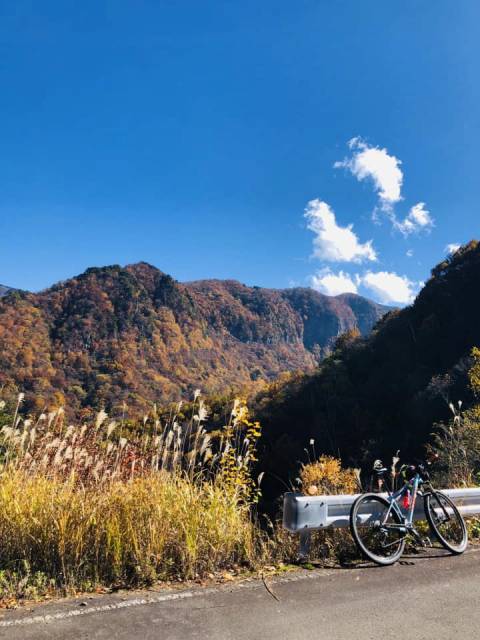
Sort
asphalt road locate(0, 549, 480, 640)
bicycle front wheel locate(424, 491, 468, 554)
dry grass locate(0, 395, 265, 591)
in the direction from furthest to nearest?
bicycle front wheel locate(424, 491, 468, 554)
dry grass locate(0, 395, 265, 591)
asphalt road locate(0, 549, 480, 640)

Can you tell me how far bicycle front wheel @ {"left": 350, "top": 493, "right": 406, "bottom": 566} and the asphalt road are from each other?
0.50 metres

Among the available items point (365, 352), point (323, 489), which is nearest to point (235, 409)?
point (323, 489)

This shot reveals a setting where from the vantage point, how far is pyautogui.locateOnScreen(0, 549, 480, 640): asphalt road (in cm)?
301

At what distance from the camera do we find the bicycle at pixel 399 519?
4559mm

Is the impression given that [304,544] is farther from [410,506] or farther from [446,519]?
[446,519]

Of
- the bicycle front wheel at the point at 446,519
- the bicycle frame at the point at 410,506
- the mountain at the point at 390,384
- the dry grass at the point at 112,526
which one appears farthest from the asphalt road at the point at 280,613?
the mountain at the point at 390,384

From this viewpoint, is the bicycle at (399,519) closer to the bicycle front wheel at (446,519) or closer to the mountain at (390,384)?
the bicycle front wheel at (446,519)

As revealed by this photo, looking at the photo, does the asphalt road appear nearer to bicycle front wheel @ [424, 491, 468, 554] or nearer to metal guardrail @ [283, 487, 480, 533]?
metal guardrail @ [283, 487, 480, 533]

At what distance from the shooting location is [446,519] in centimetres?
525

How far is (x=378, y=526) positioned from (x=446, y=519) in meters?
1.19

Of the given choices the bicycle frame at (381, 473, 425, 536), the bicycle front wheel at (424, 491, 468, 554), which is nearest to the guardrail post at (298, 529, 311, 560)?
the bicycle frame at (381, 473, 425, 536)

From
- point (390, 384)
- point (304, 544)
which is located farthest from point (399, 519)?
point (390, 384)

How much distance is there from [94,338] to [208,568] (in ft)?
563

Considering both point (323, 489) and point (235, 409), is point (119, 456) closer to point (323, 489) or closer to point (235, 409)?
point (235, 409)
